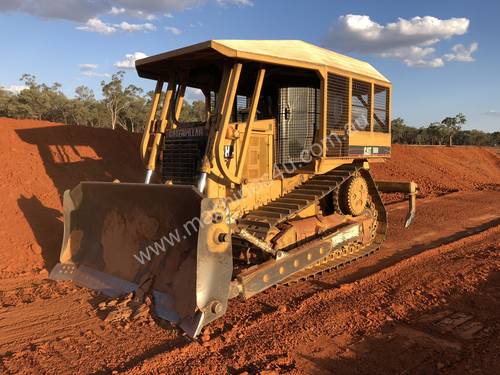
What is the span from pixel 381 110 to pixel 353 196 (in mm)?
1836

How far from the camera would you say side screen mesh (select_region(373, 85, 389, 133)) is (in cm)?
741

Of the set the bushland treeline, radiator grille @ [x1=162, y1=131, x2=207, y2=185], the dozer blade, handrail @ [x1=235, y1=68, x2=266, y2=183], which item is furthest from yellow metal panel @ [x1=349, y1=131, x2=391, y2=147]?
the bushland treeline

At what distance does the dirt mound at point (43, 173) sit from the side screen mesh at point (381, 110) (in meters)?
6.18

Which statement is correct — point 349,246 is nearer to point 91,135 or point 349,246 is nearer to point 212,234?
point 212,234

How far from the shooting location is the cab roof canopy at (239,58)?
509cm

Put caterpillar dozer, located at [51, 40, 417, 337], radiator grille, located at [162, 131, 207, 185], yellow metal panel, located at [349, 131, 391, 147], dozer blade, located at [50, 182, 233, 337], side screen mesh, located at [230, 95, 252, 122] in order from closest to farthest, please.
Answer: dozer blade, located at [50, 182, 233, 337]
caterpillar dozer, located at [51, 40, 417, 337]
radiator grille, located at [162, 131, 207, 185]
yellow metal panel, located at [349, 131, 391, 147]
side screen mesh, located at [230, 95, 252, 122]

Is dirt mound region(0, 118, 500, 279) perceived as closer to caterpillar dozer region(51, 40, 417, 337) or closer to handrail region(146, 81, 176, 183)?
caterpillar dozer region(51, 40, 417, 337)

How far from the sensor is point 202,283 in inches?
168

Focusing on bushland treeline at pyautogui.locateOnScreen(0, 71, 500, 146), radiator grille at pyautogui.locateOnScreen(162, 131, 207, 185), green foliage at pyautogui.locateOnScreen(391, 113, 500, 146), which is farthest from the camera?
green foliage at pyautogui.locateOnScreen(391, 113, 500, 146)

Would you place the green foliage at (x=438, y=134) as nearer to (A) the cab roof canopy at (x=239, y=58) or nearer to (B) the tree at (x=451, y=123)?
(B) the tree at (x=451, y=123)

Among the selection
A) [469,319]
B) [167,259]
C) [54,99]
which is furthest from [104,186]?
[54,99]

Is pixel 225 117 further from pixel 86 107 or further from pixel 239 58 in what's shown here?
pixel 86 107

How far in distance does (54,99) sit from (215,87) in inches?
1221

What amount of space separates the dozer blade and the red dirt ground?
258 mm
